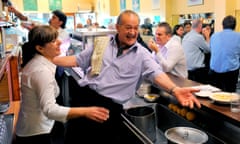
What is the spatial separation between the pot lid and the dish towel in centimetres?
67

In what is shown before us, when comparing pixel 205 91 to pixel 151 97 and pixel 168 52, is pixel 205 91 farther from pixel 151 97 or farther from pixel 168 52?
pixel 168 52

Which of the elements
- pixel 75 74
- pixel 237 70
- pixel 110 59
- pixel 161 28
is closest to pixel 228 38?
pixel 237 70

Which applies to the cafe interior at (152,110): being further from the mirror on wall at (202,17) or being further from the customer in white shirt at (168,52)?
the mirror on wall at (202,17)

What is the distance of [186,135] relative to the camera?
1906mm

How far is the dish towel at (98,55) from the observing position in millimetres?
2051

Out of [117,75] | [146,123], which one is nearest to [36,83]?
[117,75]

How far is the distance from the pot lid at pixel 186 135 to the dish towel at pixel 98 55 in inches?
26.4

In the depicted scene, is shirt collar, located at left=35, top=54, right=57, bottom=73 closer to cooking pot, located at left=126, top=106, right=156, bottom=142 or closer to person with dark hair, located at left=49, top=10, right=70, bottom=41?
cooking pot, located at left=126, top=106, right=156, bottom=142

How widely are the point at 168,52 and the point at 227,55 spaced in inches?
57.3

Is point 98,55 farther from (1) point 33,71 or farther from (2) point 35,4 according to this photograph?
(2) point 35,4

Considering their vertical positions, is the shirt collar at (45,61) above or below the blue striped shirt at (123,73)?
above

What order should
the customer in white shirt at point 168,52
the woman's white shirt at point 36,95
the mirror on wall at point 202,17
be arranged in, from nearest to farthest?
the woman's white shirt at point 36,95 < the customer in white shirt at point 168,52 < the mirror on wall at point 202,17

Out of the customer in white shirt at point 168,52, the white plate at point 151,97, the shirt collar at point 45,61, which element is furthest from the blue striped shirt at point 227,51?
the shirt collar at point 45,61

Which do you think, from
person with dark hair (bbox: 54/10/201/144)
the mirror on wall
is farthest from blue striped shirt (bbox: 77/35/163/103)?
the mirror on wall
